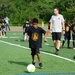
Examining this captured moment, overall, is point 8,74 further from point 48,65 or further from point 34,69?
point 48,65

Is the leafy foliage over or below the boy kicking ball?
over

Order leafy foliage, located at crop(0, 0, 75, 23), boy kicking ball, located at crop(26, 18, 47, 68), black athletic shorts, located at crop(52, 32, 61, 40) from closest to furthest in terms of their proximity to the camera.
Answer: boy kicking ball, located at crop(26, 18, 47, 68)
black athletic shorts, located at crop(52, 32, 61, 40)
leafy foliage, located at crop(0, 0, 75, 23)

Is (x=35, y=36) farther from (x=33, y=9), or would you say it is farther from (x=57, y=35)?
(x=33, y=9)

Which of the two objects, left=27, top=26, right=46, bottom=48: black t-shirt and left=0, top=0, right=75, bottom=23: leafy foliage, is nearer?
left=27, top=26, right=46, bottom=48: black t-shirt

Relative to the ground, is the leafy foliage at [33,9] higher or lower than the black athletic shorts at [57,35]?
higher

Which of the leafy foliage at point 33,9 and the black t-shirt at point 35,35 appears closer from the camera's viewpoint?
the black t-shirt at point 35,35

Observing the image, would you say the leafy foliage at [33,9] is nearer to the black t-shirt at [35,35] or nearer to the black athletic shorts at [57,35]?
the black athletic shorts at [57,35]

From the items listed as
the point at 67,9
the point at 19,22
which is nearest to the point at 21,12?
the point at 19,22

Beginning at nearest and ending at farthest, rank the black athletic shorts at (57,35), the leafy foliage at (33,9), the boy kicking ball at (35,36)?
the boy kicking ball at (35,36) → the black athletic shorts at (57,35) → the leafy foliage at (33,9)

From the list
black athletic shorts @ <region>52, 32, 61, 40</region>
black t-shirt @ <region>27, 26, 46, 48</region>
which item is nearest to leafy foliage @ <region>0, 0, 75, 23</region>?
black athletic shorts @ <region>52, 32, 61, 40</region>

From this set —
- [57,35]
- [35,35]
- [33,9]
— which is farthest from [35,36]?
[33,9]

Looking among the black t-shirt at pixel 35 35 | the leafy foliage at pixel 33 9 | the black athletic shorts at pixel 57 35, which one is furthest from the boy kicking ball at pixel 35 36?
the leafy foliage at pixel 33 9

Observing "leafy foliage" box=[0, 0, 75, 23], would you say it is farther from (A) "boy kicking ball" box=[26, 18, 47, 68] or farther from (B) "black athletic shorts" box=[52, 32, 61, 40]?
(A) "boy kicking ball" box=[26, 18, 47, 68]

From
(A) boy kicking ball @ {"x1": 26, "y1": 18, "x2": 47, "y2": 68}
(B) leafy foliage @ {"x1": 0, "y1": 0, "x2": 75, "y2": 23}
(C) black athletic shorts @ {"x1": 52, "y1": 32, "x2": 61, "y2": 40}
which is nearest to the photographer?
(A) boy kicking ball @ {"x1": 26, "y1": 18, "x2": 47, "y2": 68}
